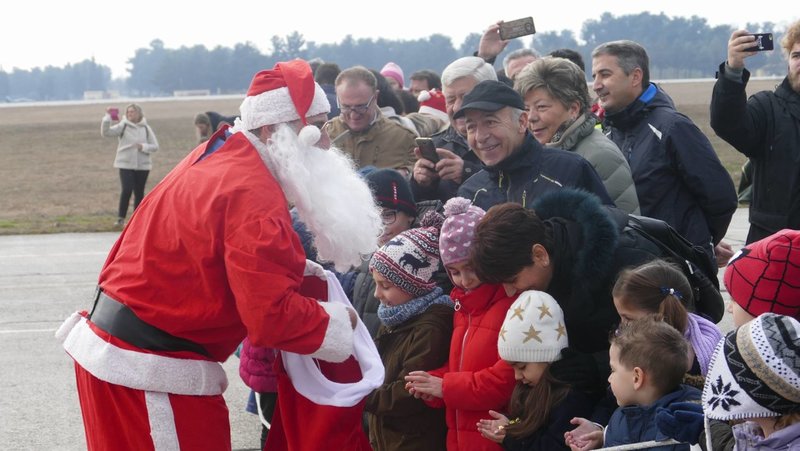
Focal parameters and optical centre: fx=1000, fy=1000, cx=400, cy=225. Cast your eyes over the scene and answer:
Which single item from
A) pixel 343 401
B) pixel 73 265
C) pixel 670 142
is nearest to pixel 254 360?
pixel 343 401

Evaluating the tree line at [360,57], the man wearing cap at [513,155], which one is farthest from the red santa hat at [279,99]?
the tree line at [360,57]

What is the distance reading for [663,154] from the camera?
196 inches

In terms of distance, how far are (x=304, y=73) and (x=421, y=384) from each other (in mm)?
1272

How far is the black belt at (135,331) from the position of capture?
11.3ft

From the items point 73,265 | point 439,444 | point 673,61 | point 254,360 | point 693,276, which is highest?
point 693,276

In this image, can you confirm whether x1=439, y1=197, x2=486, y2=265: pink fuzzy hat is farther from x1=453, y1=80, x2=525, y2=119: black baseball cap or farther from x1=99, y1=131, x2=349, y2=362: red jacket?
x1=99, y1=131, x2=349, y2=362: red jacket

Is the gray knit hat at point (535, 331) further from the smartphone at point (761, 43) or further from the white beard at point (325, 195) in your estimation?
the smartphone at point (761, 43)

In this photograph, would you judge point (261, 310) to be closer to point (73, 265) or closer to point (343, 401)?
point (343, 401)

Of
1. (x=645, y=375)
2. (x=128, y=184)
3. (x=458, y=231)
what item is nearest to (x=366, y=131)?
(x=458, y=231)

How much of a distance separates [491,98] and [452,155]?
1052mm

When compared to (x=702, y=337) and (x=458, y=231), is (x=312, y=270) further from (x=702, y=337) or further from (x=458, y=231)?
(x=702, y=337)

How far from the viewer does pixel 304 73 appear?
372 cm

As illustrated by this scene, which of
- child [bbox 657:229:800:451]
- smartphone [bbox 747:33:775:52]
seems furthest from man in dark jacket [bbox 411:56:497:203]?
child [bbox 657:229:800:451]

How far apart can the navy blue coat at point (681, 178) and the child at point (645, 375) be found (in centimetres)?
179
